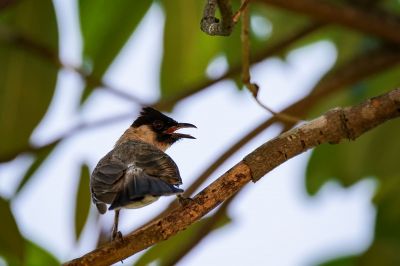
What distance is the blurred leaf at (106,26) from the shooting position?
5.46 metres

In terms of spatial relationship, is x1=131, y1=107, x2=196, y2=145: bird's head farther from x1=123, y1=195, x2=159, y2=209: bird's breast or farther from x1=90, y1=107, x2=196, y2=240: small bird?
x1=123, y1=195, x2=159, y2=209: bird's breast

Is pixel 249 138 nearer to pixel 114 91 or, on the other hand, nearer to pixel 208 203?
pixel 114 91

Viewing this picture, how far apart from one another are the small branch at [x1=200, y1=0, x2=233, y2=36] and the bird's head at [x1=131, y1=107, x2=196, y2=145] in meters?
1.90

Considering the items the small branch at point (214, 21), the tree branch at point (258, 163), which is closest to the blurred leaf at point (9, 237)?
the tree branch at point (258, 163)

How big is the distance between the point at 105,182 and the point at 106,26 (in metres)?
1.95

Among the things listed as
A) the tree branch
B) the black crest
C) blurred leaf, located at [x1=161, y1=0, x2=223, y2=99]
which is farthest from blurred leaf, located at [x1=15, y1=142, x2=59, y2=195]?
the tree branch

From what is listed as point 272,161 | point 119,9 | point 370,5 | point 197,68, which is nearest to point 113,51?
point 119,9

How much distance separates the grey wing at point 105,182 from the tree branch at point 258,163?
376 mm

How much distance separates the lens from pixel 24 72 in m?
5.52

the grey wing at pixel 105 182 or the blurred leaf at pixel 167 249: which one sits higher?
the blurred leaf at pixel 167 249

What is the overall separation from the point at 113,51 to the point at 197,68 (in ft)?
2.41

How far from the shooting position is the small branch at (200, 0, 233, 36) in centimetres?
323

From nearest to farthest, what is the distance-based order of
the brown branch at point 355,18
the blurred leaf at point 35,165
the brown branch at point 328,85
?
the brown branch at point 328,85, the brown branch at point 355,18, the blurred leaf at point 35,165

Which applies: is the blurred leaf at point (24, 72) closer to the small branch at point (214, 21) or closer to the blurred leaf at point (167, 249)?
the blurred leaf at point (167, 249)
